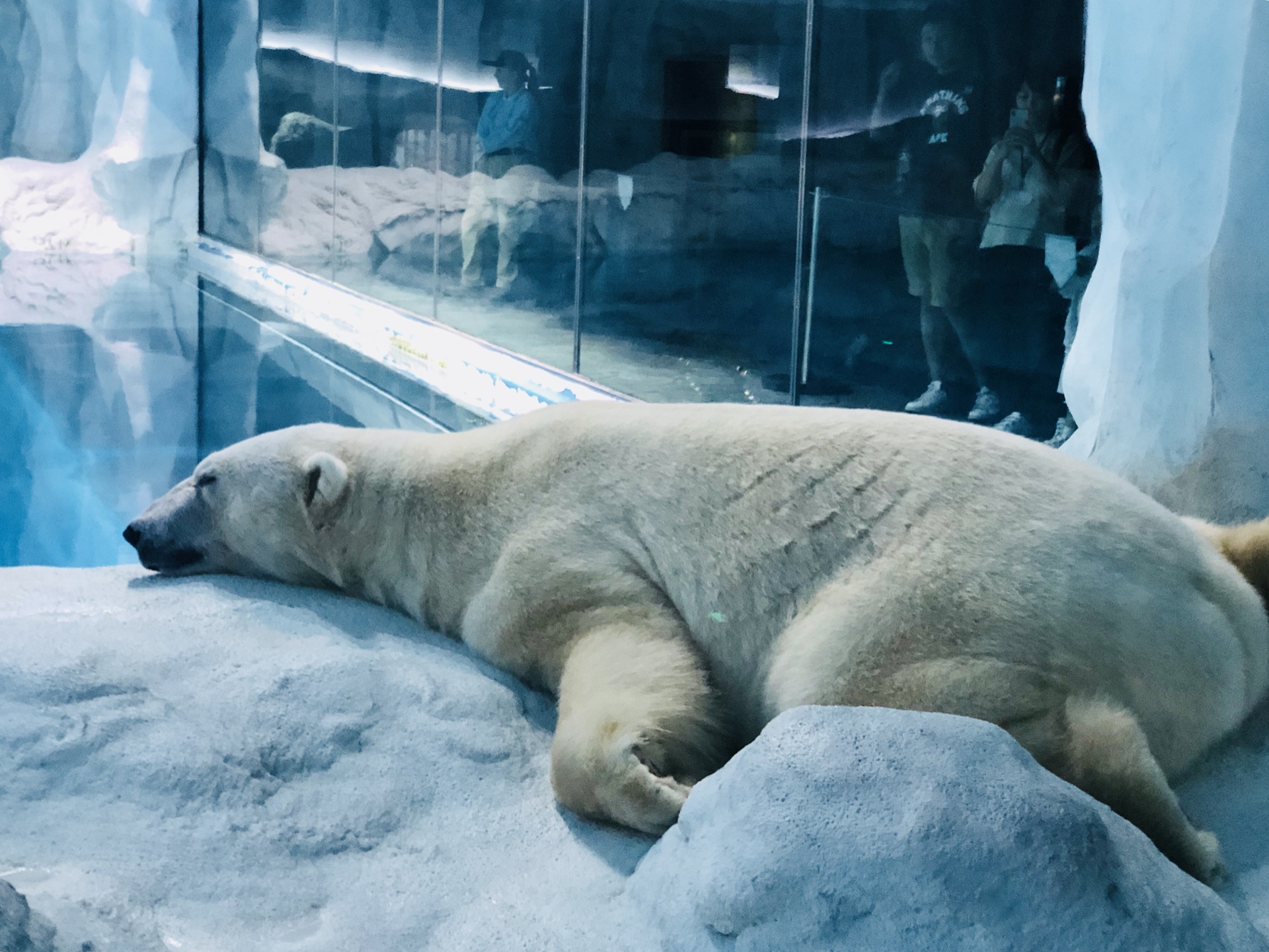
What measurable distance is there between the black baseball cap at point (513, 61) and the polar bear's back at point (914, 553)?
14.1ft

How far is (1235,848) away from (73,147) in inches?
569

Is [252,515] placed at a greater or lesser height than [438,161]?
lesser

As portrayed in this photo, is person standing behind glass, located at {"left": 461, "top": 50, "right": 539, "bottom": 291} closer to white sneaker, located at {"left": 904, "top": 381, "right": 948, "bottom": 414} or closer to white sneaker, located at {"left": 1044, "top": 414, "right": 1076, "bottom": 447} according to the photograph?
white sneaker, located at {"left": 904, "top": 381, "right": 948, "bottom": 414}

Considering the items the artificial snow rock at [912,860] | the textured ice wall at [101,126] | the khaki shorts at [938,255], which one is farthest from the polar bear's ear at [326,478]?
the textured ice wall at [101,126]

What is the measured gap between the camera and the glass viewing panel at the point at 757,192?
338cm

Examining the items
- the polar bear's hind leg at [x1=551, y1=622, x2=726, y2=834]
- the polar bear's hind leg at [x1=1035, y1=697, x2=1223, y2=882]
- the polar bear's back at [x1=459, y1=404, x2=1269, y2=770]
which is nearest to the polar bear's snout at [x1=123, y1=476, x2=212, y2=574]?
the polar bear's back at [x1=459, y1=404, x2=1269, y2=770]

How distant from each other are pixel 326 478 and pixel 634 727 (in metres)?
1.07

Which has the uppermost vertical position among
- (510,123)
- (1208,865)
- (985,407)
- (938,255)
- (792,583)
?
(510,123)

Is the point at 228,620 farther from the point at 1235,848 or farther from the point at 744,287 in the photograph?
the point at 744,287

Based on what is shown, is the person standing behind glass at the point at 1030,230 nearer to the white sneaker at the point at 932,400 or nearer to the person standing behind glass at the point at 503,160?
the white sneaker at the point at 932,400

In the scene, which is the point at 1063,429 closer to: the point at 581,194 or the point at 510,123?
the point at 581,194

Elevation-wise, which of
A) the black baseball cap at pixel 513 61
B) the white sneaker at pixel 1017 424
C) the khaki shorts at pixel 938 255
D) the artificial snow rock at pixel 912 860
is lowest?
Answer: the artificial snow rock at pixel 912 860

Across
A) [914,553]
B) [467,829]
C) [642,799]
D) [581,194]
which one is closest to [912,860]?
[642,799]

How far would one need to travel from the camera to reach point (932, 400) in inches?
148
